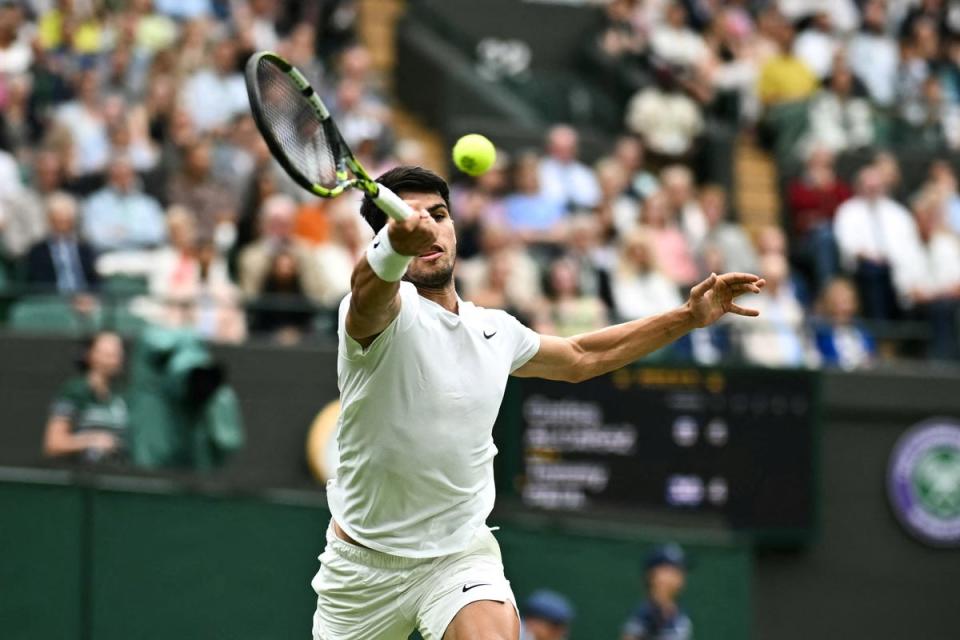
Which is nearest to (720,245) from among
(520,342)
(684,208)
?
(684,208)

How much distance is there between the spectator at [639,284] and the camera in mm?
14484

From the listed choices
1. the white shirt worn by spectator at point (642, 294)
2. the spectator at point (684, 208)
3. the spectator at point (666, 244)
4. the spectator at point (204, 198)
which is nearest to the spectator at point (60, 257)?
the spectator at point (204, 198)

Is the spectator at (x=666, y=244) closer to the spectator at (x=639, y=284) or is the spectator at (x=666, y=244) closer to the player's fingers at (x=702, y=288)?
the spectator at (x=639, y=284)

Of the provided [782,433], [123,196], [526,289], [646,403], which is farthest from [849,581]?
[123,196]

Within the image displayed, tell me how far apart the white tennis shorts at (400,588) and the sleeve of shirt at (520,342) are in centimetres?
66

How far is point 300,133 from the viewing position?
5953 mm

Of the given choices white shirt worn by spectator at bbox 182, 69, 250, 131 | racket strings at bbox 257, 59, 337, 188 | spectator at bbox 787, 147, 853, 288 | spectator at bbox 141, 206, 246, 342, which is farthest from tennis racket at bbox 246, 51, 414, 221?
spectator at bbox 787, 147, 853, 288

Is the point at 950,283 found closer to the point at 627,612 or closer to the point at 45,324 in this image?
the point at 627,612

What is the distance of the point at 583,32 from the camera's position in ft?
67.6

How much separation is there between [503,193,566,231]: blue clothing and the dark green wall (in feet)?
17.7

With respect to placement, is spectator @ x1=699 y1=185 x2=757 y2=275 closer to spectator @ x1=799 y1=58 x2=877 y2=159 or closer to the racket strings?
spectator @ x1=799 y1=58 x2=877 y2=159

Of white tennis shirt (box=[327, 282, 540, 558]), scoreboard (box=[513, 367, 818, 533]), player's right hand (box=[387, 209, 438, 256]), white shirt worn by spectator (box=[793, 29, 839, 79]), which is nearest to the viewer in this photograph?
player's right hand (box=[387, 209, 438, 256])

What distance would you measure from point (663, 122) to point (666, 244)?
10.3 feet

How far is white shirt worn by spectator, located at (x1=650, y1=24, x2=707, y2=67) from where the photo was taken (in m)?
19.2
